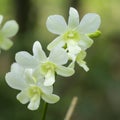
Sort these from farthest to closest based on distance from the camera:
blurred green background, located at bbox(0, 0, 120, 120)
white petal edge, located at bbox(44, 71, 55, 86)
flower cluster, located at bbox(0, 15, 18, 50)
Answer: blurred green background, located at bbox(0, 0, 120, 120) < flower cluster, located at bbox(0, 15, 18, 50) < white petal edge, located at bbox(44, 71, 55, 86)

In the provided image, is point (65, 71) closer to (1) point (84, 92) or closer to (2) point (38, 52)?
(2) point (38, 52)

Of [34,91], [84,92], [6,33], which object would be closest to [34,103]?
[34,91]

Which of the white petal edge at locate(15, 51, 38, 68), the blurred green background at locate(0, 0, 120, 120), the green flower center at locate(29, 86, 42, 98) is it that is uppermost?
the white petal edge at locate(15, 51, 38, 68)

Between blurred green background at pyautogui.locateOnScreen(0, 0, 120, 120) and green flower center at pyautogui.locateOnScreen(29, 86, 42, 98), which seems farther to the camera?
blurred green background at pyautogui.locateOnScreen(0, 0, 120, 120)

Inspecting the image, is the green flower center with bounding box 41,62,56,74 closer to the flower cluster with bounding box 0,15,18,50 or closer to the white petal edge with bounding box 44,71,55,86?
the white petal edge with bounding box 44,71,55,86

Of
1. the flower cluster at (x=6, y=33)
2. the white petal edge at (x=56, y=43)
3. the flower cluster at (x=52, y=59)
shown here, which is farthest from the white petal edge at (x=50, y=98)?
the flower cluster at (x=6, y=33)

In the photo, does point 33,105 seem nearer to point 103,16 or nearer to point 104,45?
point 104,45

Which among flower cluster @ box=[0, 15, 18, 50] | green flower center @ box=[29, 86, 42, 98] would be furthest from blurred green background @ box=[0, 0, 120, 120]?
green flower center @ box=[29, 86, 42, 98]

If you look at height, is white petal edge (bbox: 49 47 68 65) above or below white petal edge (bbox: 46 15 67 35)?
below

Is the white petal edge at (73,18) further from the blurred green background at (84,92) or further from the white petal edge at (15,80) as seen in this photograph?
the blurred green background at (84,92)
